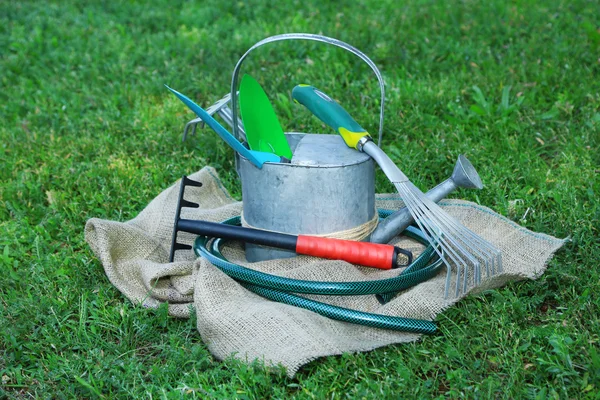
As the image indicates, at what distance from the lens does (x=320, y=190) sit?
223cm

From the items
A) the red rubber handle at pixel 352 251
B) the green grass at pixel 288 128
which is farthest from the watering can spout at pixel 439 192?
the green grass at pixel 288 128

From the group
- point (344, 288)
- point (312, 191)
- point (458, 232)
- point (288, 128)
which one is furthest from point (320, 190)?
point (288, 128)

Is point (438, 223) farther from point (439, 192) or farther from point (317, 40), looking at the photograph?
point (317, 40)

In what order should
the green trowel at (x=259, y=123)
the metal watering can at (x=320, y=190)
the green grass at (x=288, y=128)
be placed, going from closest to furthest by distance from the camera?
the green grass at (x=288, y=128) < the metal watering can at (x=320, y=190) < the green trowel at (x=259, y=123)

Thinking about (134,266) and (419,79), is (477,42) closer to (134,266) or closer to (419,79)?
(419,79)

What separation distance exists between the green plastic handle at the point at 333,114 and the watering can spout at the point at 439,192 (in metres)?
0.29

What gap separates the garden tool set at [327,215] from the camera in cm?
214

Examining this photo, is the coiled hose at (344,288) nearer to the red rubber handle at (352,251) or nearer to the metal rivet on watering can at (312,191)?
the red rubber handle at (352,251)

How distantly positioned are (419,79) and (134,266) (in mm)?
1985

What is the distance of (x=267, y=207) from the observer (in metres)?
2.30

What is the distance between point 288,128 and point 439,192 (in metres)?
1.31

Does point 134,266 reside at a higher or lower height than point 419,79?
lower

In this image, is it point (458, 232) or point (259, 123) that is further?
point (259, 123)

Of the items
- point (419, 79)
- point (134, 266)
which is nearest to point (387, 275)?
point (134, 266)
